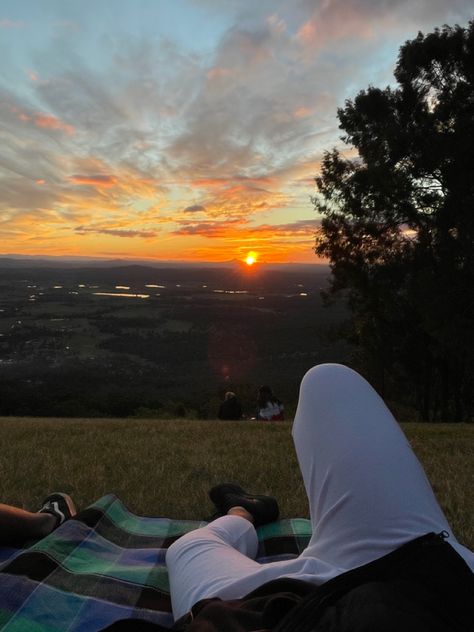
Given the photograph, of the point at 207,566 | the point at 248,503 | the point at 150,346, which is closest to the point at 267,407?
the point at 248,503

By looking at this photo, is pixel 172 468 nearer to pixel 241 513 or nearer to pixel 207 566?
pixel 241 513

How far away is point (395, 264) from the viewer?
1678 cm

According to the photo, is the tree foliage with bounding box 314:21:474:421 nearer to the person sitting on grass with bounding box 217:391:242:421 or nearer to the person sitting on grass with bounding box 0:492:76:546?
the person sitting on grass with bounding box 217:391:242:421

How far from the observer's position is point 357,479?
144 centimetres

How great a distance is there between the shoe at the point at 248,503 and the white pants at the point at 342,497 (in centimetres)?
101

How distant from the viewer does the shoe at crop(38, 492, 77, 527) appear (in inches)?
108

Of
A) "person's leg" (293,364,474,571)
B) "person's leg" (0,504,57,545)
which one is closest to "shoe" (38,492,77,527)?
"person's leg" (0,504,57,545)

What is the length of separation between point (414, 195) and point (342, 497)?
1559 cm

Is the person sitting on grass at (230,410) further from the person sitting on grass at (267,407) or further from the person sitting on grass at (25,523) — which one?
the person sitting on grass at (25,523)

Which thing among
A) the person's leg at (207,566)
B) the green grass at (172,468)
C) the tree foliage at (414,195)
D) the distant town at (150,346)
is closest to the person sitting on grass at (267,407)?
the green grass at (172,468)

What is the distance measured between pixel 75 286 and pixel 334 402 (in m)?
147

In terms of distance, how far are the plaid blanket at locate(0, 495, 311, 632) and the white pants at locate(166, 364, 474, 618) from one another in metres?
0.31

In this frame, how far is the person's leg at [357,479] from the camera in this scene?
4.49 feet

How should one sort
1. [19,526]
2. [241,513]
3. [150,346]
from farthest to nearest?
[150,346] → [241,513] → [19,526]
